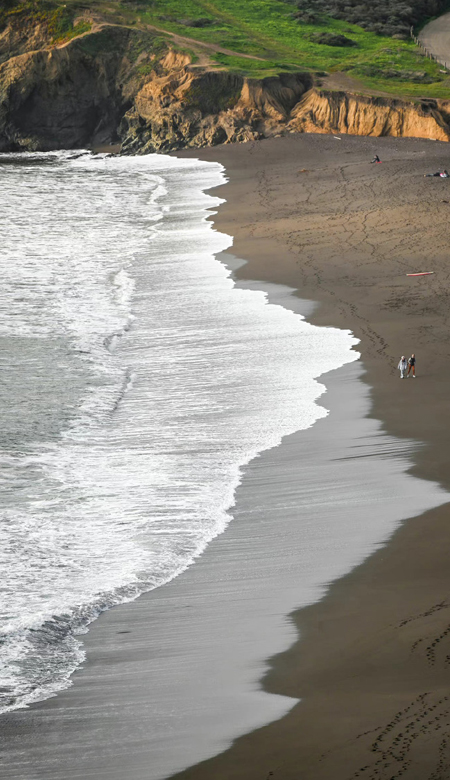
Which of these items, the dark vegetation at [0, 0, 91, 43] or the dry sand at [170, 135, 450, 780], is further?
the dark vegetation at [0, 0, 91, 43]

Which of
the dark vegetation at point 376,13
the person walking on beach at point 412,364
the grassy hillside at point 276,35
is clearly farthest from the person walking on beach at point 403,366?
the dark vegetation at point 376,13

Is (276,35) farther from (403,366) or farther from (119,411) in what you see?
(119,411)

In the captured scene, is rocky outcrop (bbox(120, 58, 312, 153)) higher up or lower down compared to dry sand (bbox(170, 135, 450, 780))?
higher up

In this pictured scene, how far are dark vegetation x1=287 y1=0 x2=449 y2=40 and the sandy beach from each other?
66.1m

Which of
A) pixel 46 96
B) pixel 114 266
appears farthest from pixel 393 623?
pixel 46 96

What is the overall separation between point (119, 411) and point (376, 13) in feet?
245

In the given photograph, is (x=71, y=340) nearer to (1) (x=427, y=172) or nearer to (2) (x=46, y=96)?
(1) (x=427, y=172)

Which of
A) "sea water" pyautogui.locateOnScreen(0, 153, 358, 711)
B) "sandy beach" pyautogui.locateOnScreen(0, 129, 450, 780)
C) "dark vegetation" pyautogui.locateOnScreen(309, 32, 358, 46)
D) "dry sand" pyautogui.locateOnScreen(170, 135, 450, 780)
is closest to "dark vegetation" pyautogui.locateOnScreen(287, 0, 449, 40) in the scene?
"dark vegetation" pyautogui.locateOnScreen(309, 32, 358, 46)

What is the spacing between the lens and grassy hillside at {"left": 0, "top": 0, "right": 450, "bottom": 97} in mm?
64438

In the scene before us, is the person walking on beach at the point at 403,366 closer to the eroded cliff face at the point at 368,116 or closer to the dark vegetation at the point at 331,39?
the eroded cliff face at the point at 368,116

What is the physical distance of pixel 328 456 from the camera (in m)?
16.0

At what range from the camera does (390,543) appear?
12.7 meters

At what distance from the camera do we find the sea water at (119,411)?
12312mm

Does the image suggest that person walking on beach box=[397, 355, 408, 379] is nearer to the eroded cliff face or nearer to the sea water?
the sea water
